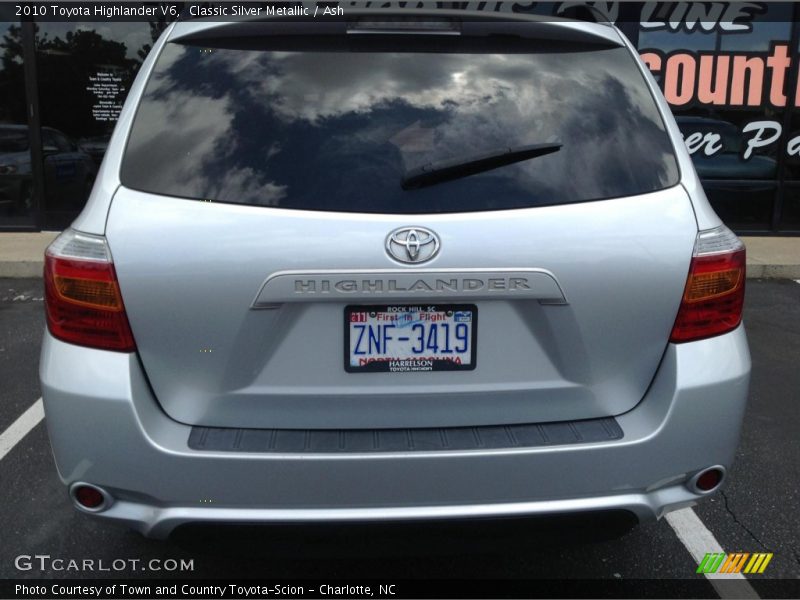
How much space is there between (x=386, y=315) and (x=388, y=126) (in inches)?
20.5

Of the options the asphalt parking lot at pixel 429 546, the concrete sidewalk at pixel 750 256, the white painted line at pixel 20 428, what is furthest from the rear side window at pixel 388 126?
the concrete sidewalk at pixel 750 256

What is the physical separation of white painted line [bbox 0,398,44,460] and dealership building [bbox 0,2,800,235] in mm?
6116

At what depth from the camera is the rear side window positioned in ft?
6.72

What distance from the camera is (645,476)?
206 centimetres

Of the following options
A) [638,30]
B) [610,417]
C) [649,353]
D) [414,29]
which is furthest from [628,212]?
[638,30]

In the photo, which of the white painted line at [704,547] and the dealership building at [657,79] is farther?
the dealership building at [657,79]

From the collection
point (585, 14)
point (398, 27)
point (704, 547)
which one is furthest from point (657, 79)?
point (398, 27)

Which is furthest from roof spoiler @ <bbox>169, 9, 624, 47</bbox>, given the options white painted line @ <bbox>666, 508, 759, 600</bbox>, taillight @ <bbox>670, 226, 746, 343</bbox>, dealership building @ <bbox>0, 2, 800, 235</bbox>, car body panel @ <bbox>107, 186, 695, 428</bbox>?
dealership building @ <bbox>0, 2, 800, 235</bbox>

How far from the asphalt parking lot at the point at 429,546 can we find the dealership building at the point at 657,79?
6.63 meters

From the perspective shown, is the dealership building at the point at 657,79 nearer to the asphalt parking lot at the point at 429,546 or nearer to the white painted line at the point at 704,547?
the asphalt parking lot at the point at 429,546

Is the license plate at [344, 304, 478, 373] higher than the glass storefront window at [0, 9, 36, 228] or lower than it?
higher

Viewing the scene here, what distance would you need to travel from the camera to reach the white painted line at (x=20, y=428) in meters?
3.80

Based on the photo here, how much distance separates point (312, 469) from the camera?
196 cm

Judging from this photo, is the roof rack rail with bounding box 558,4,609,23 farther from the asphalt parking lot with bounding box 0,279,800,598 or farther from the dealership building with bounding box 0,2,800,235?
the dealership building with bounding box 0,2,800,235
